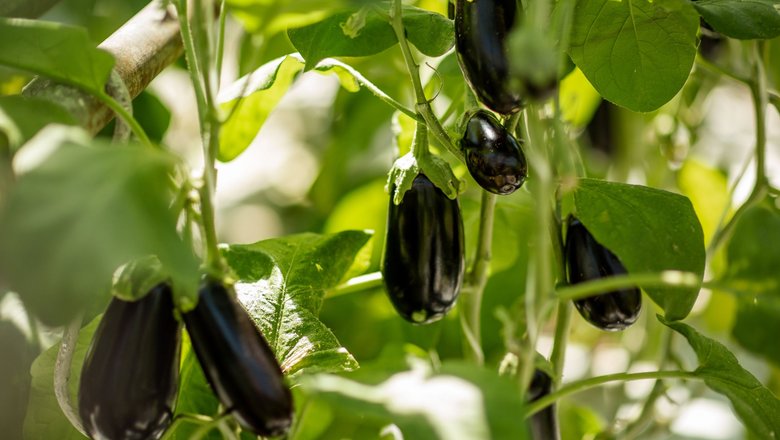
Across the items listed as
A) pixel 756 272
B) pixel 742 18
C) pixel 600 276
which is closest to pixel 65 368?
pixel 600 276

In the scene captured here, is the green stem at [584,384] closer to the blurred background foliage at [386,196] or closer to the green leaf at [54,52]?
the blurred background foliage at [386,196]

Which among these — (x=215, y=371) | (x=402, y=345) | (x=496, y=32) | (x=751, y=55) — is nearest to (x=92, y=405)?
(x=215, y=371)

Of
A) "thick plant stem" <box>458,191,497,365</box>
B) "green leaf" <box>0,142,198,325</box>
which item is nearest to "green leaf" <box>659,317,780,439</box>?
"thick plant stem" <box>458,191,497,365</box>

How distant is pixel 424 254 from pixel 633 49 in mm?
186

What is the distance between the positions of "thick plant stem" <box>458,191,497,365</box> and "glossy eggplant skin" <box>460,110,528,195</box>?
58 millimetres

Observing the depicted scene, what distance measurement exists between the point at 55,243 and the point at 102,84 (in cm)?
16

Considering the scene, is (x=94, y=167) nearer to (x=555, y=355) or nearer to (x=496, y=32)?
(x=496, y=32)

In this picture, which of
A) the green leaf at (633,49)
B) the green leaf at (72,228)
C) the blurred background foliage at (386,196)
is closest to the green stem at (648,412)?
the blurred background foliage at (386,196)

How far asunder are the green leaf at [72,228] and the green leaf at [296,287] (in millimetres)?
211

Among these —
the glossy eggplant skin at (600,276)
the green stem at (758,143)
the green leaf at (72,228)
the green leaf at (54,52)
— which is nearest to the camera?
the green leaf at (72,228)

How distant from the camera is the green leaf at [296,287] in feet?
1.84

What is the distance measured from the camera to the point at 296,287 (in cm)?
60

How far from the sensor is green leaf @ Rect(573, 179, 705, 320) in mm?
523

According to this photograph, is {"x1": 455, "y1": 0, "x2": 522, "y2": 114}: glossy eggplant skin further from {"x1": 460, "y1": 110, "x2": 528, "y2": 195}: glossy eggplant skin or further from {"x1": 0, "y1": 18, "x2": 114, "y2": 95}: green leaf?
{"x1": 0, "y1": 18, "x2": 114, "y2": 95}: green leaf
